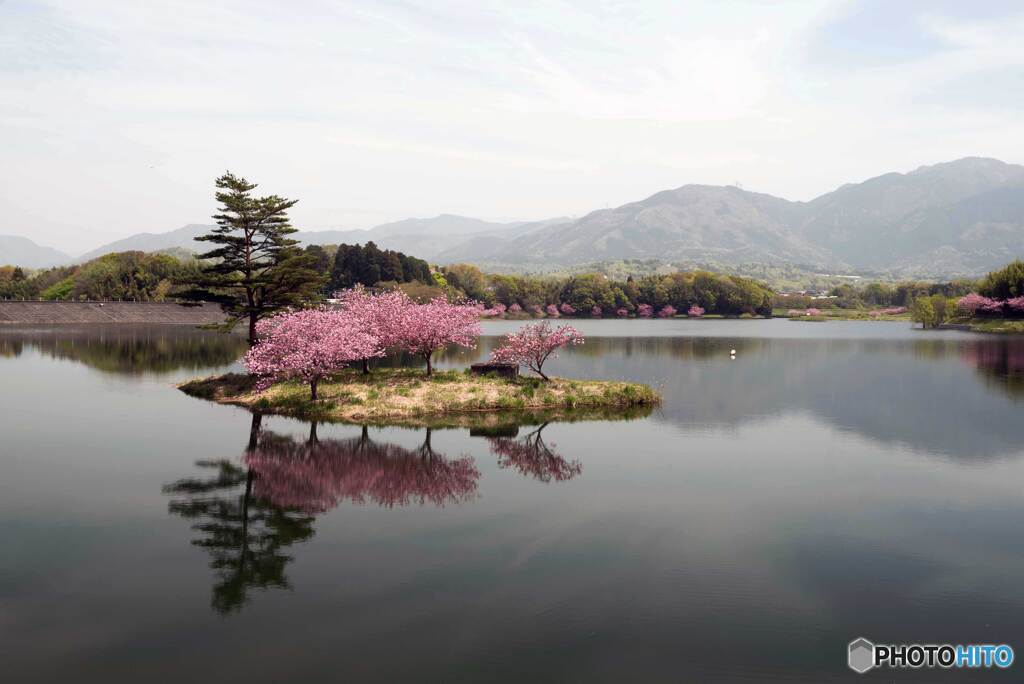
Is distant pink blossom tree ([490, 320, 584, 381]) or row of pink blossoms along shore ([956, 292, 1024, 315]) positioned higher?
row of pink blossoms along shore ([956, 292, 1024, 315])

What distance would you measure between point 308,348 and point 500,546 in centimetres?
2333

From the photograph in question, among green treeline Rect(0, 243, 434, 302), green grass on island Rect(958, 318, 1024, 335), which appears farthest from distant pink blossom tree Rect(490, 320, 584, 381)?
green treeline Rect(0, 243, 434, 302)

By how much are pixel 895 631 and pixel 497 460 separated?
635 inches

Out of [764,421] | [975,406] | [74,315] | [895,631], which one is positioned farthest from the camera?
[74,315]

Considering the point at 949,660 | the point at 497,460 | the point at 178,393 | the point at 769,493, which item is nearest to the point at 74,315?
the point at 178,393

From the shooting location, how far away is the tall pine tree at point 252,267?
167 feet

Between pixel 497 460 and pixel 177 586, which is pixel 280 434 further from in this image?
pixel 177 586

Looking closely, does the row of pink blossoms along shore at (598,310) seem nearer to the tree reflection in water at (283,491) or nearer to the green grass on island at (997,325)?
the green grass on island at (997,325)

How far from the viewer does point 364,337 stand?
136ft

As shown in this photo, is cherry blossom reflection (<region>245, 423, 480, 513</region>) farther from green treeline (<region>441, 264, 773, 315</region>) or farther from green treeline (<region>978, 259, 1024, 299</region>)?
green treeline (<region>441, 264, 773, 315</region>)

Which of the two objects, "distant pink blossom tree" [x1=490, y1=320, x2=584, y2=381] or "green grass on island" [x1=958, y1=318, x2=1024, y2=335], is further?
"green grass on island" [x1=958, y1=318, x2=1024, y2=335]

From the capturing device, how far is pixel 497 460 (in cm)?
2788

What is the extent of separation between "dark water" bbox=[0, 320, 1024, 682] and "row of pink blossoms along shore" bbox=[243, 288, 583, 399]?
159 inches

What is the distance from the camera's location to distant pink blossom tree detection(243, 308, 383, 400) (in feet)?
126
